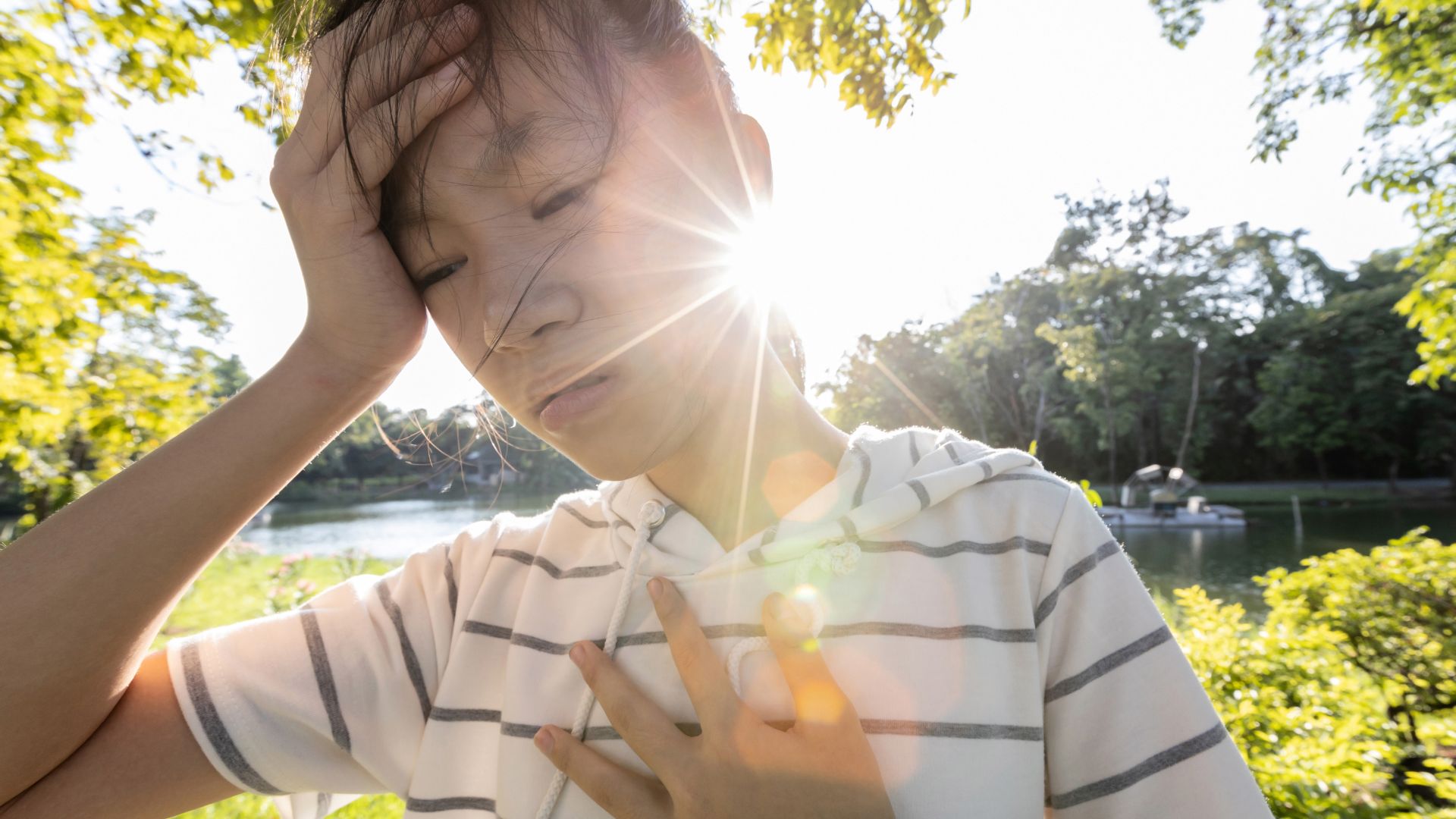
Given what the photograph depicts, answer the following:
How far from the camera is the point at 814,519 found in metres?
1.05

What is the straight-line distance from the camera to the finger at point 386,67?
884 mm

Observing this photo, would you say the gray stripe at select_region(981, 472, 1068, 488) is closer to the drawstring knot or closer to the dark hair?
the drawstring knot

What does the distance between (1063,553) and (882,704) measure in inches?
12.7

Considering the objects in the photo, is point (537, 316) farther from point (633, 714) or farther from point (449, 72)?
point (633, 714)

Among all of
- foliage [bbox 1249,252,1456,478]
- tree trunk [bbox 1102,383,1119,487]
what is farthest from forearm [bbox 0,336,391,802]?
foliage [bbox 1249,252,1456,478]

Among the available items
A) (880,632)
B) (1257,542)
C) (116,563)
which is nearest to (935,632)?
(880,632)

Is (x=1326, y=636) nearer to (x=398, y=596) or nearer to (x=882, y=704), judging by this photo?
(x=882, y=704)

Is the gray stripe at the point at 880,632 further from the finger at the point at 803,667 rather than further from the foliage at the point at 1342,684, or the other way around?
the foliage at the point at 1342,684

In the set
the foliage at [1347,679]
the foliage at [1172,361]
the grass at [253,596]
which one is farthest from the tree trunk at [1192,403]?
the grass at [253,596]

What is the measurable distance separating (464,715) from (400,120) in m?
0.83

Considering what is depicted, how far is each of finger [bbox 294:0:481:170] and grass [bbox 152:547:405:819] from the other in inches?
132

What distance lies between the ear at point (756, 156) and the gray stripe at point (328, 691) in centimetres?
99

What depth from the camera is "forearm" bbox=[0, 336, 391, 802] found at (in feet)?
2.63

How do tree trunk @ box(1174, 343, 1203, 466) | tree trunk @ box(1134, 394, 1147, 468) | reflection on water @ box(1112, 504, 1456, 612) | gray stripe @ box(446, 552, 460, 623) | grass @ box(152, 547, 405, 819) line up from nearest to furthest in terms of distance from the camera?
1. gray stripe @ box(446, 552, 460, 623)
2. grass @ box(152, 547, 405, 819)
3. reflection on water @ box(1112, 504, 1456, 612)
4. tree trunk @ box(1174, 343, 1203, 466)
5. tree trunk @ box(1134, 394, 1147, 468)
